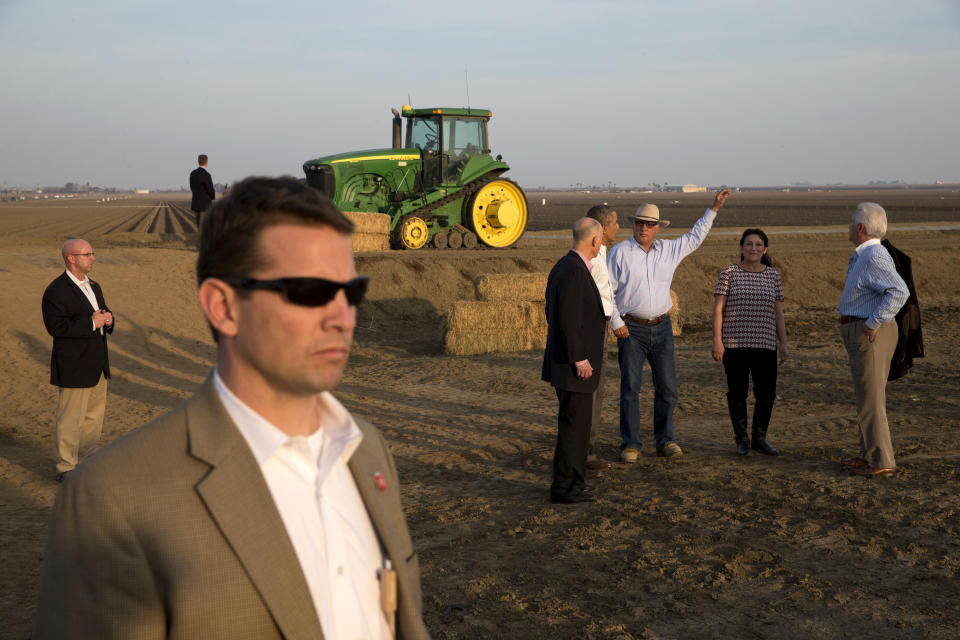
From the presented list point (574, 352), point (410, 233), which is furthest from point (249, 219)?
point (410, 233)

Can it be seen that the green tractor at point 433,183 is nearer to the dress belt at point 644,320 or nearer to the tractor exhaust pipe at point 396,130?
the tractor exhaust pipe at point 396,130

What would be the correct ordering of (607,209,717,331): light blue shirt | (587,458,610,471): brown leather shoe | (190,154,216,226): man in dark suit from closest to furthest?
(587,458,610,471): brown leather shoe < (607,209,717,331): light blue shirt < (190,154,216,226): man in dark suit

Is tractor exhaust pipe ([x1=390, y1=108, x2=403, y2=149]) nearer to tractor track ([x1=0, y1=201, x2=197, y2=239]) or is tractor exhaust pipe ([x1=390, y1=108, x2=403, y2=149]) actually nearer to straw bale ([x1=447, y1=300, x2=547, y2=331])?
straw bale ([x1=447, y1=300, x2=547, y2=331])

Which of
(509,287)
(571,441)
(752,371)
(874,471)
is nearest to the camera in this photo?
(571,441)

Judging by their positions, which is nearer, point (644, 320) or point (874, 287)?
point (874, 287)

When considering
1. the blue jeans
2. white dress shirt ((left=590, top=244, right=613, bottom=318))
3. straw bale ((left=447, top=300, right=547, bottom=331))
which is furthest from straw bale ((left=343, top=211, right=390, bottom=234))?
white dress shirt ((left=590, top=244, right=613, bottom=318))

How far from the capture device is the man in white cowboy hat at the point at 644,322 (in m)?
7.01

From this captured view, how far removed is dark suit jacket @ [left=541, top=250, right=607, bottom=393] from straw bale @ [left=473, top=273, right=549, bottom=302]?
7.33 meters

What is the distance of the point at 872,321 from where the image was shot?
20.0 feet

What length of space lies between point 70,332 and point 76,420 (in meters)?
0.76

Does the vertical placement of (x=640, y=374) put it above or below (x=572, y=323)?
below

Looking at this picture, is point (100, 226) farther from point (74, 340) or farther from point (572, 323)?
point (572, 323)

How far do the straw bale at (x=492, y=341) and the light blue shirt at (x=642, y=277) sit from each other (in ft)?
16.6

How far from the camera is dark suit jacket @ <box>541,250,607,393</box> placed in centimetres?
589
